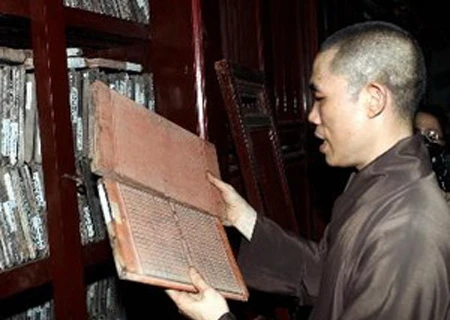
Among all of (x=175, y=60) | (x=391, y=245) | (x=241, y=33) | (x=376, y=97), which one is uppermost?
(x=241, y=33)

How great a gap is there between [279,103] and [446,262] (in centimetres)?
175

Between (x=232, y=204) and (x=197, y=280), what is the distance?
0.52m

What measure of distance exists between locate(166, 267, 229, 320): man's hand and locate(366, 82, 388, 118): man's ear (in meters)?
0.51

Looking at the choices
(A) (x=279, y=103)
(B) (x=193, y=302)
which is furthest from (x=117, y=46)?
(A) (x=279, y=103)

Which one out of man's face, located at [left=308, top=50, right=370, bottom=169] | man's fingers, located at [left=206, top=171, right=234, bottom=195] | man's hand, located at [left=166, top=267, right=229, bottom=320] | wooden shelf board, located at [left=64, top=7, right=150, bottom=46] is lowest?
man's hand, located at [left=166, top=267, right=229, bottom=320]

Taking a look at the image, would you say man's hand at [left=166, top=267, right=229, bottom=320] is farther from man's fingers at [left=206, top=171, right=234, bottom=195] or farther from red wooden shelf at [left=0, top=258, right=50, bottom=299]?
man's fingers at [left=206, top=171, right=234, bottom=195]

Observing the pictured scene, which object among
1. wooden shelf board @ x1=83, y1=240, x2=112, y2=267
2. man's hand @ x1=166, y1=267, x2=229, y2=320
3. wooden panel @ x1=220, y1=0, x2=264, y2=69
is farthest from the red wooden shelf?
wooden panel @ x1=220, y1=0, x2=264, y2=69

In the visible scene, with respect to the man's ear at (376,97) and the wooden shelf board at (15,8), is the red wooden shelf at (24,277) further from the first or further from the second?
the man's ear at (376,97)

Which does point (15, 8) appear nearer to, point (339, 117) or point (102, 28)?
point (102, 28)

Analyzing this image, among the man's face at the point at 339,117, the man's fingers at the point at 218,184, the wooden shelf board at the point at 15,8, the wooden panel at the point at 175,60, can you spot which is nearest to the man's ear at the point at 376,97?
the man's face at the point at 339,117

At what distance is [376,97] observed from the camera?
130 cm

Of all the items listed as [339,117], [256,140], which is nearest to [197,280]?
[339,117]

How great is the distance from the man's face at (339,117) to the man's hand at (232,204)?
300 mm

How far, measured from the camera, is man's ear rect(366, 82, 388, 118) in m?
1.30
